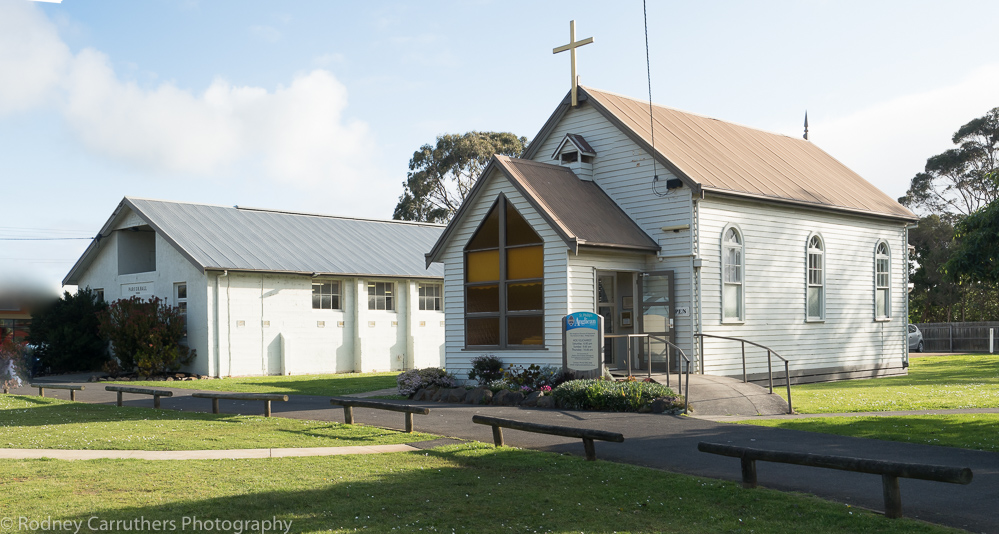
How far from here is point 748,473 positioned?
9789mm

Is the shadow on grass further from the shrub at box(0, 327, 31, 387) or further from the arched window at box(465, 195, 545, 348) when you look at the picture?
the arched window at box(465, 195, 545, 348)

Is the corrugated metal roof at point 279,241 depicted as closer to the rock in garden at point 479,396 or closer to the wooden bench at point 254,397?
the wooden bench at point 254,397

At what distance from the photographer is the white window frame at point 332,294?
3338cm

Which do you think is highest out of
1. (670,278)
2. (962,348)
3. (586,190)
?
(586,190)

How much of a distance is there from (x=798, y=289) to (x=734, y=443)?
40.2 feet

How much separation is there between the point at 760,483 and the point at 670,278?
11.0 metres

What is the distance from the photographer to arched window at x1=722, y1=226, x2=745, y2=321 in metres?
21.8

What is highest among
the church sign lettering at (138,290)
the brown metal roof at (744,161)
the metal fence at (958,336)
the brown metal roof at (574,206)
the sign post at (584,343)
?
the brown metal roof at (744,161)

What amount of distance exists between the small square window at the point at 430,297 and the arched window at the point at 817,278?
54.8 ft

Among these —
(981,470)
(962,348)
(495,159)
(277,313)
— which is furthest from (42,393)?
(962,348)

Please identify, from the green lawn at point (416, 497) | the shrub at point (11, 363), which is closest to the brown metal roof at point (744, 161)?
the green lawn at point (416, 497)

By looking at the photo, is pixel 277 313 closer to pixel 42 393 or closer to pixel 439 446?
pixel 42 393

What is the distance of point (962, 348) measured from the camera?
45.6 meters

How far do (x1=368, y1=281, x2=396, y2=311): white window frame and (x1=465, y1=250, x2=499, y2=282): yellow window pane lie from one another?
14.0 meters
